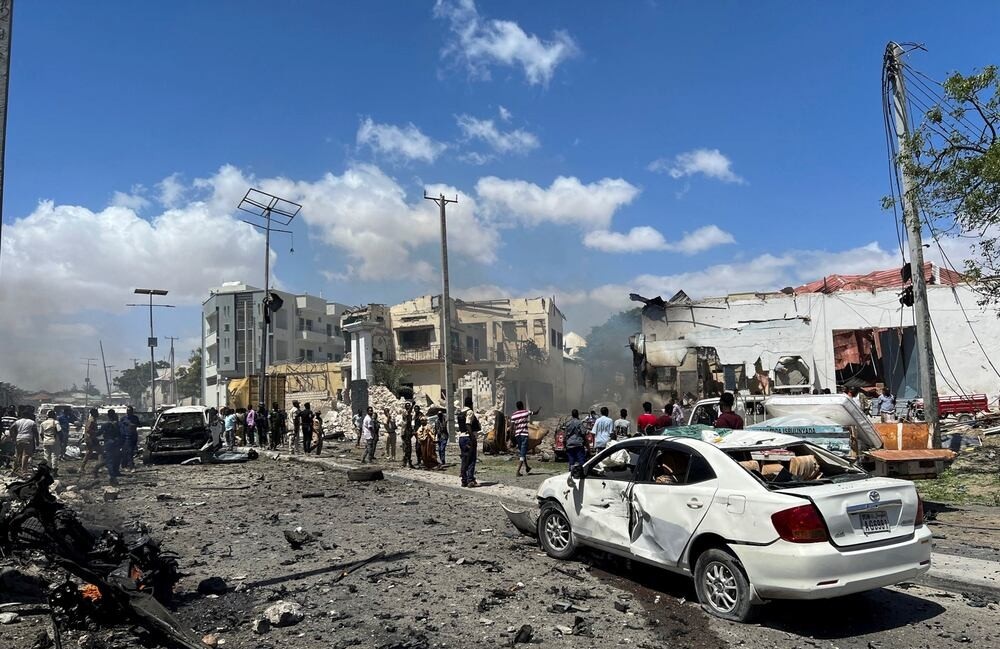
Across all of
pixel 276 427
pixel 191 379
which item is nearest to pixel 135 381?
pixel 191 379

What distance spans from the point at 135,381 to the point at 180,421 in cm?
10822

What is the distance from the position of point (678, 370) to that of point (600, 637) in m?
24.7

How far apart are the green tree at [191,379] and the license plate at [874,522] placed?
84512 millimetres

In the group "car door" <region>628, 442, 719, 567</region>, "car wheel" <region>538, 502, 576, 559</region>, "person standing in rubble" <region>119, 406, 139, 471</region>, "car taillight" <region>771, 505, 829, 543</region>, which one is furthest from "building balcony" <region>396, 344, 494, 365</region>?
"car taillight" <region>771, 505, 829, 543</region>

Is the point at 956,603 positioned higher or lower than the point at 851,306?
lower

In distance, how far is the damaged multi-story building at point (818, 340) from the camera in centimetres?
2705

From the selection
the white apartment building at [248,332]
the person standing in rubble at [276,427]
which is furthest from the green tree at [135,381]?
the person standing in rubble at [276,427]

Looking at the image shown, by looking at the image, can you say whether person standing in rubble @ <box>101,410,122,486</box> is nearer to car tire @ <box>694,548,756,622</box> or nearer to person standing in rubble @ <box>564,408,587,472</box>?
person standing in rubble @ <box>564,408,587,472</box>

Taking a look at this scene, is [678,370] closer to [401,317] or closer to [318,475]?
[318,475]

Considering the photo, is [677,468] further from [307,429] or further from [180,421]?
[307,429]

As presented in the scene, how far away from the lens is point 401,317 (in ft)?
164

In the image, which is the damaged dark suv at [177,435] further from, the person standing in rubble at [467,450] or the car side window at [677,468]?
the car side window at [677,468]

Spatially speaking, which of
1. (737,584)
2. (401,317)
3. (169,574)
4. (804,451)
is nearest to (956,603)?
(804,451)

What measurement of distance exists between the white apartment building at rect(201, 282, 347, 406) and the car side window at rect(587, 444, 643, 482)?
54.3m
